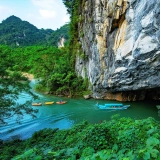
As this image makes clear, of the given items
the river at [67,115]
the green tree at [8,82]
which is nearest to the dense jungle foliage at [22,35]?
the river at [67,115]

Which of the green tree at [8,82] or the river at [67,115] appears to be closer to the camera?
the green tree at [8,82]

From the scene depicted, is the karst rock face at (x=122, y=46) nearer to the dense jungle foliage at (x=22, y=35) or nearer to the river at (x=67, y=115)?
the river at (x=67, y=115)

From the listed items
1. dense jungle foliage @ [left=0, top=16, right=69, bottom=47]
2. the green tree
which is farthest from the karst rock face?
dense jungle foliage @ [left=0, top=16, right=69, bottom=47]

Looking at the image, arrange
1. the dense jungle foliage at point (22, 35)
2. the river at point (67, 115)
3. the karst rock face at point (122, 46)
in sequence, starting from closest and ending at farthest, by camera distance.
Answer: the karst rock face at point (122, 46)
the river at point (67, 115)
the dense jungle foliage at point (22, 35)

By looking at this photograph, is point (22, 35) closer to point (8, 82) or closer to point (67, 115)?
point (67, 115)

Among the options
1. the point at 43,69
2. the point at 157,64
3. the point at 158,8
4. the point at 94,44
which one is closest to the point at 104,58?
the point at 94,44

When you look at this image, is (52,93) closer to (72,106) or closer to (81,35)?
(72,106)
